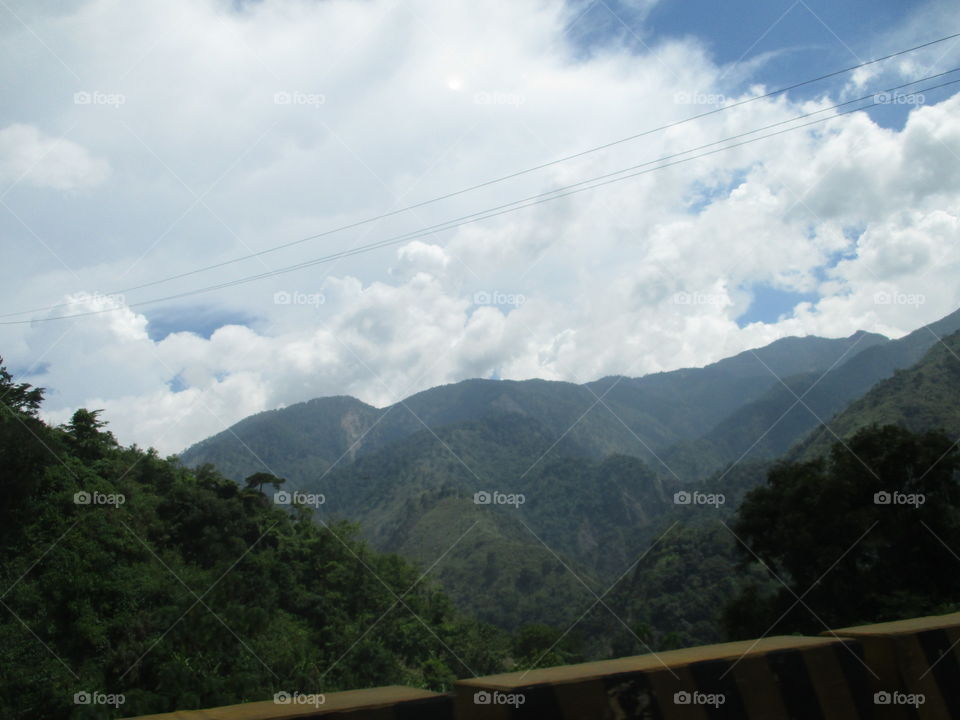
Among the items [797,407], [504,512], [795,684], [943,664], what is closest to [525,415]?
[797,407]

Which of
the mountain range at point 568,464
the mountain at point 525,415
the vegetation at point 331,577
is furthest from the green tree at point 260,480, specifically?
the mountain at point 525,415

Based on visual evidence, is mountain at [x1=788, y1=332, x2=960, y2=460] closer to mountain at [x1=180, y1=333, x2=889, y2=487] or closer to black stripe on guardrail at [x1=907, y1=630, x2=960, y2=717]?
black stripe on guardrail at [x1=907, y1=630, x2=960, y2=717]

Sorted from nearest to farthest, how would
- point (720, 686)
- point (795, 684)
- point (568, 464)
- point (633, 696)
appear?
point (633, 696), point (720, 686), point (795, 684), point (568, 464)

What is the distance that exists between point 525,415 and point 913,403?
329 ft

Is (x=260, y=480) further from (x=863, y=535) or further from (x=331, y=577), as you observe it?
(x=863, y=535)

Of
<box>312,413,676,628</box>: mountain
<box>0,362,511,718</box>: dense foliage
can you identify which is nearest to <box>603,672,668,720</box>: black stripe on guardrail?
<box>0,362,511,718</box>: dense foliage

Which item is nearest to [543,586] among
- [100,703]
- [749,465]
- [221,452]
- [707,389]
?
[749,465]

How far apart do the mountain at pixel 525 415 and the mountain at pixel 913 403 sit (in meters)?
77.2

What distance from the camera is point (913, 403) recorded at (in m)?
49.1

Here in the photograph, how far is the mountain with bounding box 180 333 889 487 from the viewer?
13923 cm

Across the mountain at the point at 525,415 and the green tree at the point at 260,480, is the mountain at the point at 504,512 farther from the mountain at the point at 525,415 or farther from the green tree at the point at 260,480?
the green tree at the point at 260,480

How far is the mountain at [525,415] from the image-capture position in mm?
139225

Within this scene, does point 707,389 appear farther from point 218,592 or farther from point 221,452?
point 218,592

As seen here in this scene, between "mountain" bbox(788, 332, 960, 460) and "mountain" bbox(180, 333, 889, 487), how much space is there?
77241mm
